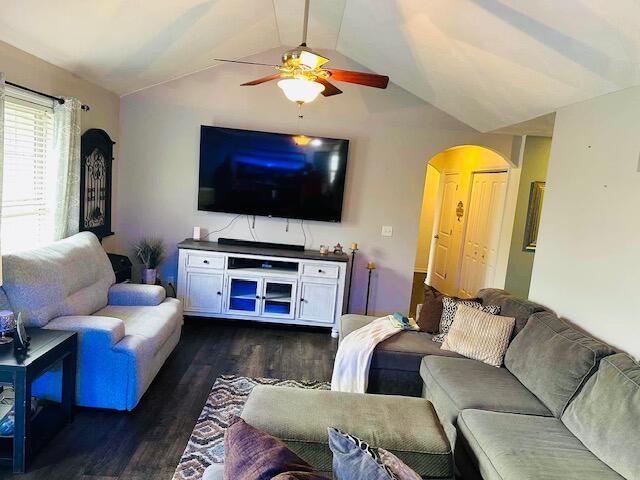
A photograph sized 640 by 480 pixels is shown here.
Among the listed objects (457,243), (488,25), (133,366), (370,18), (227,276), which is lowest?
(133,366)

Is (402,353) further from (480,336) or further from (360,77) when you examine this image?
(360,77)

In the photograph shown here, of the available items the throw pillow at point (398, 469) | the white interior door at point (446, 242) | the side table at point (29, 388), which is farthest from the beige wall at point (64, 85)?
the white interior door at point (446, 242)

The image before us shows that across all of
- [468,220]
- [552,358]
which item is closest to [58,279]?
[552,358]

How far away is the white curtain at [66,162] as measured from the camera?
3.44 m

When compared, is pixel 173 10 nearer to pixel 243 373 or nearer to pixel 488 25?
pixel 488 25

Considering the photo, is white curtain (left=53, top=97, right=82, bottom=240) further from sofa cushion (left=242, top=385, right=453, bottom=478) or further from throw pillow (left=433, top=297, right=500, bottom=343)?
throw pillow (left=433, top=297, right=500, bottom=343)

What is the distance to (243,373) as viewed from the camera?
360cm

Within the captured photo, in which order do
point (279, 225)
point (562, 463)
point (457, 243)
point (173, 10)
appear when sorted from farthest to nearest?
1. point (457, 243)
2. point (279, 225)
3. point (173, 10)
4. point (562, 463)

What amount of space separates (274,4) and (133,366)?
A: 300cm

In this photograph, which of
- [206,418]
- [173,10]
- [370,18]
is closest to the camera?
[206,418]

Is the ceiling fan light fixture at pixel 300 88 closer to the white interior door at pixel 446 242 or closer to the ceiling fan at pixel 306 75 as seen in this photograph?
the ceiling fan at pixel 306 75

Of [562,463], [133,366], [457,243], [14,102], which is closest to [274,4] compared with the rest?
[14,102]

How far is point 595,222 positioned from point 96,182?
14.3 ft

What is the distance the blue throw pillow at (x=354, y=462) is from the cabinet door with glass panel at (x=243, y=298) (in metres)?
3.37
